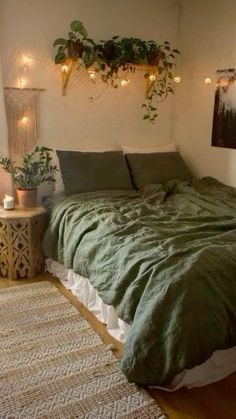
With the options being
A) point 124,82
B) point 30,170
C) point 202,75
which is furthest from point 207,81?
point 30,170

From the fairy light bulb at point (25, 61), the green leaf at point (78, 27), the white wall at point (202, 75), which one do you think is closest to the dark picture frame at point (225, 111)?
the white wall at point (202, 75)

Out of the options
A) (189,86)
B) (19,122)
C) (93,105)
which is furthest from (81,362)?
(189,86)

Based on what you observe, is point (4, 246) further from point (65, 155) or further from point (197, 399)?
point (197, 399)

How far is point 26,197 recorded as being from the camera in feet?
9.16

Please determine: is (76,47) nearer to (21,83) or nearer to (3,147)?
(21,83)

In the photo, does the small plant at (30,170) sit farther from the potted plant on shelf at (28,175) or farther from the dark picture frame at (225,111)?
the dark picture frame at (225,111)

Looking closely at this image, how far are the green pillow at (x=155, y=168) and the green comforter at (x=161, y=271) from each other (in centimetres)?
63

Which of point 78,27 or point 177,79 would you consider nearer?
point 78,27

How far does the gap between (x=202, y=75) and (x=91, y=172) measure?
1.37 metres

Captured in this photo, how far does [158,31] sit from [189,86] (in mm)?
590

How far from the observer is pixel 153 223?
2158 millimetres

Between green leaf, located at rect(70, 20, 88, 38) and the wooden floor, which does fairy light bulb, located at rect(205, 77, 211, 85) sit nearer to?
green leaf, located at rect(70, 20, 88, 38)

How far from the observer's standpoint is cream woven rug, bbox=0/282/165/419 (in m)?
1.52

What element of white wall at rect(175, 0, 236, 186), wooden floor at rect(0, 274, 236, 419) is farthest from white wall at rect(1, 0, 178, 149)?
wooden floor at rect(0, 274, 236, 419)
